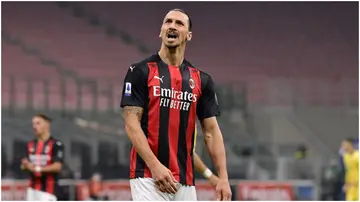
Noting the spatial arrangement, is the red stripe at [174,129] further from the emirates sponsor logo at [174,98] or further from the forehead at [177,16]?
the forehead at [177,16]

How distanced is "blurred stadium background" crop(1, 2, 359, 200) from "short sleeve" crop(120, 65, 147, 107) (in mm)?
11169

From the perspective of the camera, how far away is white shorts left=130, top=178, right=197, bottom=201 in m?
4.41

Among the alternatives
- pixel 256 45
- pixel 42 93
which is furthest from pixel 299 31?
pixel 42 93

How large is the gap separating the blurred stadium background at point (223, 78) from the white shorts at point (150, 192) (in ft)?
36.3

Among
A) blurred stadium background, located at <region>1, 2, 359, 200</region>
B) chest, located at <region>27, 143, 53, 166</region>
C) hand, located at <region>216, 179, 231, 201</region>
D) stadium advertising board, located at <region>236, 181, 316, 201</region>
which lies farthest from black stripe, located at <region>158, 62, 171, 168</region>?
blurred stadium background, located at <region>1, 2, 359, 200</region>

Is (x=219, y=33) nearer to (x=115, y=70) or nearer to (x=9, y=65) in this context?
(x=115, y=70)

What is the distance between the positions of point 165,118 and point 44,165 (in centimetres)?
562

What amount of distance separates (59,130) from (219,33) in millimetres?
4799

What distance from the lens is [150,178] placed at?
14.5 ft

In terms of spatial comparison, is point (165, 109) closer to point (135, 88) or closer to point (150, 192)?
point (135, 88)

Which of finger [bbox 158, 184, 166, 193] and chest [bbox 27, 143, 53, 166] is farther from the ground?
chest [bbox 27, 143, 53, 166]

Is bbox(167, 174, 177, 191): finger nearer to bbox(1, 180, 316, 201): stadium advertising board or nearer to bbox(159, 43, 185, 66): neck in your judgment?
bbox(159, 43, 185, 66): neck

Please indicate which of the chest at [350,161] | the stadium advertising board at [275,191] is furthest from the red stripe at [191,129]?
the stadium advertising board at [275,191]

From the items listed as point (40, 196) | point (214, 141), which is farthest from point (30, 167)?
point (214, 141)
